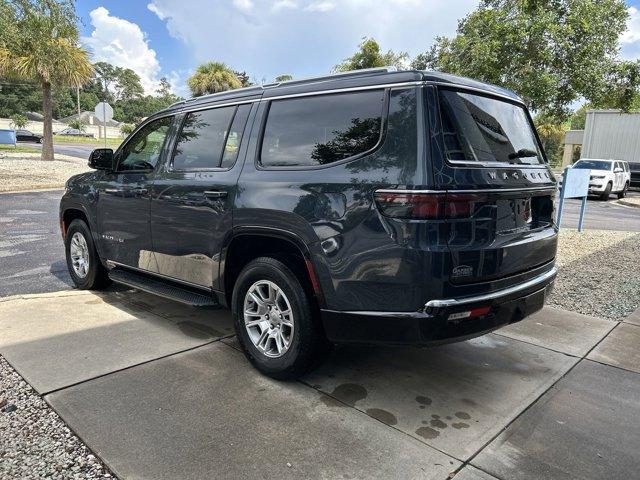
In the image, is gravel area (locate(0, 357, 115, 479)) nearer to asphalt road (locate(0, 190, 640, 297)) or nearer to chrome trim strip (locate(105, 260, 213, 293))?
chrome trim strip (locate(105, 260, 213, 293))

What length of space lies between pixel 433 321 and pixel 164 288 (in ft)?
8.31

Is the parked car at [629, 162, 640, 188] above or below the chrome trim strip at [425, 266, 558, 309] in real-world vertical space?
above

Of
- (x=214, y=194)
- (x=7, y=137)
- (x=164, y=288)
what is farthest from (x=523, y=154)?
(x=7, y=137)

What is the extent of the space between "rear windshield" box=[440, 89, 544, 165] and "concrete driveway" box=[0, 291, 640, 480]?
157 centimetres

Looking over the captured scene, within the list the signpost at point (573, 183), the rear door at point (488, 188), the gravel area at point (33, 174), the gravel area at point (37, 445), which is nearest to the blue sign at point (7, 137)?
the gravel area at point (33, 174)

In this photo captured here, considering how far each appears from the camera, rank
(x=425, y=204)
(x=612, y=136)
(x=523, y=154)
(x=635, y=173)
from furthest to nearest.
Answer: (x=612, y=136) < (x=635, y=173) < (x=523, y=154) < (x=425, y=204)

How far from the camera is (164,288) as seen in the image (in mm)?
4402

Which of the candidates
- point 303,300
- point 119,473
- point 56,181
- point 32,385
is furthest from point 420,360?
point 56,181

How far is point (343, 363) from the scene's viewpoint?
12.8ft

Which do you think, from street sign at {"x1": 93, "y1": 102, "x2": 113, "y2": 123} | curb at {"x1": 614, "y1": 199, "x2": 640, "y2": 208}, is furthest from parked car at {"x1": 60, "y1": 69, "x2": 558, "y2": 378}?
street sign at {"x1": 93, "y1": 102, "x2": 113, "y2": 123}

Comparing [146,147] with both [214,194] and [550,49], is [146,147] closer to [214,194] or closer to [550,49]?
[214,194]

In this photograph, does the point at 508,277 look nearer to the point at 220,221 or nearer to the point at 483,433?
the point at 483,433

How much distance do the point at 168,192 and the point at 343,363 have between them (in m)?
1.96

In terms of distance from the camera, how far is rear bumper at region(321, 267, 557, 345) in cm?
278
